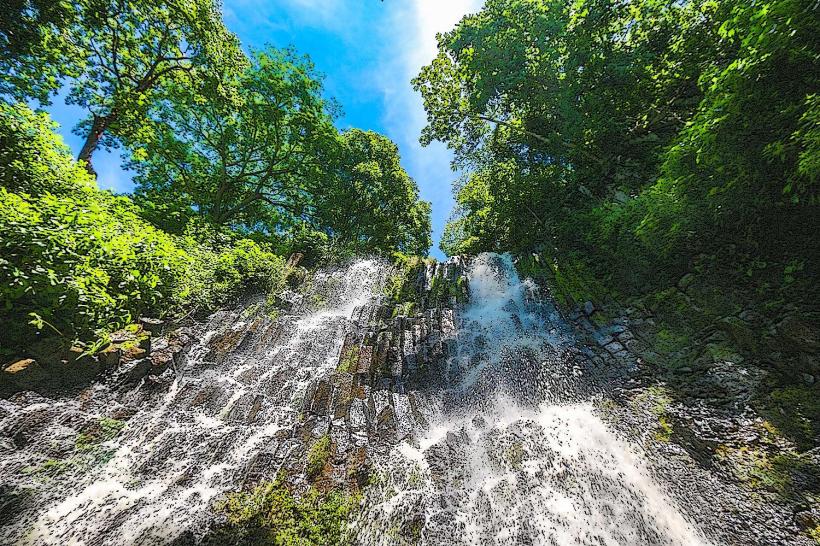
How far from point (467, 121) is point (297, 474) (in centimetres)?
1702

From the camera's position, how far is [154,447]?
5578 mm

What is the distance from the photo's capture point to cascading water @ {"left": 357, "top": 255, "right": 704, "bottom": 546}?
179 inches

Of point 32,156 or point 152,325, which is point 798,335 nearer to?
point 152,325

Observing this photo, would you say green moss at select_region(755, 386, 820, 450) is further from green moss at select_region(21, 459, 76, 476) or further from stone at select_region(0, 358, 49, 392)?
stone at select_region(0, 358, 49, 392)

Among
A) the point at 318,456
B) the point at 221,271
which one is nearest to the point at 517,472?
the point at 318,456

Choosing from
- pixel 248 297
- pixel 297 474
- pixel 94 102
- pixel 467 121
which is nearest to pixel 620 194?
pixel 467 121

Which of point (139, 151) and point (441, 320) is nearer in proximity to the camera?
point (441, 320)

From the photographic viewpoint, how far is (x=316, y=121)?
58.7 ft

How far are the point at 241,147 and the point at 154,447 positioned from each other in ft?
55.2

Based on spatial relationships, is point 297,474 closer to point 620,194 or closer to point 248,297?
point 248,297

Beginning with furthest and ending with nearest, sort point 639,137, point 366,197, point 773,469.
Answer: point 366,197 → point 639,137 → point 773,469

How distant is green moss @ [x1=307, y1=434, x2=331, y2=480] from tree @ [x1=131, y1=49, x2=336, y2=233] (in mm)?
12907

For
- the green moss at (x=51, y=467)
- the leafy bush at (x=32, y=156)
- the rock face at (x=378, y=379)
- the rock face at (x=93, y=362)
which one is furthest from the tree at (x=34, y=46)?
the rock face at (x=378, y=379)

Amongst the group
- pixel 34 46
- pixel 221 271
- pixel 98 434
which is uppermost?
pixel 34 46
